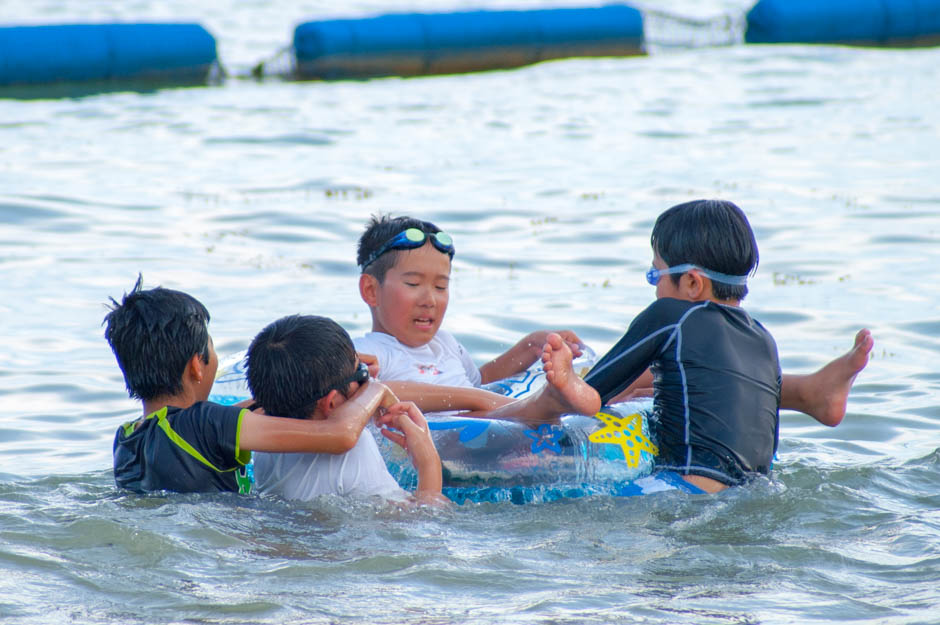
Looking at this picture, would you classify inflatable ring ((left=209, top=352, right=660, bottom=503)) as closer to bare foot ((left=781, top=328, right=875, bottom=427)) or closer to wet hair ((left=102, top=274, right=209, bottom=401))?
bare foot ((left=781, top=328, right=875, bottom=427))

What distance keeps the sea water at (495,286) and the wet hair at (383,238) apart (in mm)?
1201

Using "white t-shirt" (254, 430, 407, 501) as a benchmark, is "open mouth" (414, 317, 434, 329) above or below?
above

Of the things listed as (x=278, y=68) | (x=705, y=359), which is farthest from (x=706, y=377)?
(x=278, y=68)

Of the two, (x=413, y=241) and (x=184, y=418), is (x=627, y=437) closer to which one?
(x=413, y=241)

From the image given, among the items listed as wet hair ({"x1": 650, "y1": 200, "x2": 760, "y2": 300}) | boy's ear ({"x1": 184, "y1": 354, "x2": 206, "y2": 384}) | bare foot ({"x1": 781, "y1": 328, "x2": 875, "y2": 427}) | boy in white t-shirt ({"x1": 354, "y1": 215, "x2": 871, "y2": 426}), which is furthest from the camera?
boy in white t-shirt ({"x1": 354, "y1": 215, "x2": 871, "y2": 426})

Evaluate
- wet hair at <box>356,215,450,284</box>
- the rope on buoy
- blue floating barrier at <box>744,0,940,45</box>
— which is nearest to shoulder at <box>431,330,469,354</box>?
wet hair at <box>356,215,450,284</box>

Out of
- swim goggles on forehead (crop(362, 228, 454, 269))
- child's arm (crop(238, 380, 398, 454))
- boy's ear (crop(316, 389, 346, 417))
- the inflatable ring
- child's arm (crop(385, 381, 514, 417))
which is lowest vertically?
the inflatable ring

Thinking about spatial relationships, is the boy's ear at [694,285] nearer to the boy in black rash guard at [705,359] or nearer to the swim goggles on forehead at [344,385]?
the boy in black rash guard at [705,359]

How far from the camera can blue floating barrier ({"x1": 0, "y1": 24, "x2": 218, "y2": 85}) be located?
16061 millimetres

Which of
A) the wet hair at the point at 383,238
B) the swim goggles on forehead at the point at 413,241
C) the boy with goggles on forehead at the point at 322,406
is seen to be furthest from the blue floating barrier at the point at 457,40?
the boy with goggles on forehead at the point at 322,406

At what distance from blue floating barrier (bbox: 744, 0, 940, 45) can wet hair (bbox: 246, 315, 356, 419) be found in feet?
59.3

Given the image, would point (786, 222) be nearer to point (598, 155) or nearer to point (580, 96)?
point (598, 155)

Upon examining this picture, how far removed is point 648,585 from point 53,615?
5.54ft

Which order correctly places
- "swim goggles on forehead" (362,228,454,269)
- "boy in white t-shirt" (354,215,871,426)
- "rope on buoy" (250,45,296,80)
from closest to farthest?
"boy in white t-shirt" (354,215,871,426)
"swim goggles on forehead" (362,228,454,269)
"rope on buoy" (250,45,296,80)
